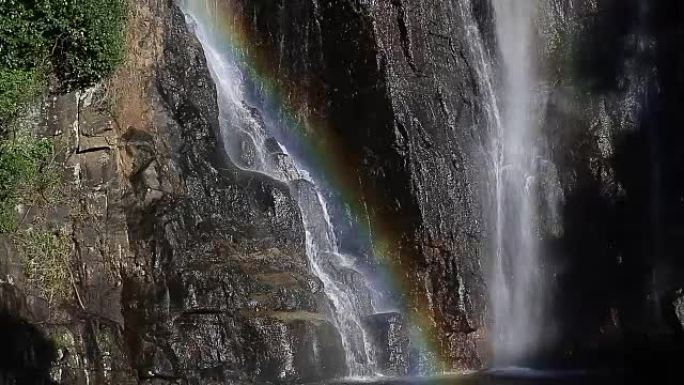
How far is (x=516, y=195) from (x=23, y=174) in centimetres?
933

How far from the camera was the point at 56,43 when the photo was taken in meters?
14.9

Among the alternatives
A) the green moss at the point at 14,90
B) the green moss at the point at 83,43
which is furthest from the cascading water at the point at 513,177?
the green moss at the point at 14,90

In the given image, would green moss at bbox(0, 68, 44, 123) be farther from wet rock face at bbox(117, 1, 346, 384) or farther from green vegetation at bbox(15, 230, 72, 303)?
green vegetation at bbox(15, 230, 72, 303)

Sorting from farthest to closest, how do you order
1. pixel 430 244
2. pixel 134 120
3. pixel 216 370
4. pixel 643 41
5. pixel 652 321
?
1. pixel 643 41
2. pixel 652 321
3. pixel 430 244
4. pixel 134 120
5. pixel 216 370

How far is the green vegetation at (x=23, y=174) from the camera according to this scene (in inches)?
541

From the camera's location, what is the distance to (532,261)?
59.4 feet

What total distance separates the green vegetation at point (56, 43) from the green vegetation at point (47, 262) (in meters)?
2.01

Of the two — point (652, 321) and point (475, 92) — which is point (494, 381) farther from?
point (475, 92)

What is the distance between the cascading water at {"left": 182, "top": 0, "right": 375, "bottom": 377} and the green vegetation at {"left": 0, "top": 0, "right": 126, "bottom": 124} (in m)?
2.80

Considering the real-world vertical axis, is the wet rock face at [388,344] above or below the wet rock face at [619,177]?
below

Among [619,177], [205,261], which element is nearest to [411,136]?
[205,261]

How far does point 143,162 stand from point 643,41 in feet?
35.6

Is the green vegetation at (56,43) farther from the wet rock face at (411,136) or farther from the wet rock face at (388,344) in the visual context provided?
the wet rock face at (388,344)

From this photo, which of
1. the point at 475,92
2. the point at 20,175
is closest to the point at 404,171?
the point at 475,92
